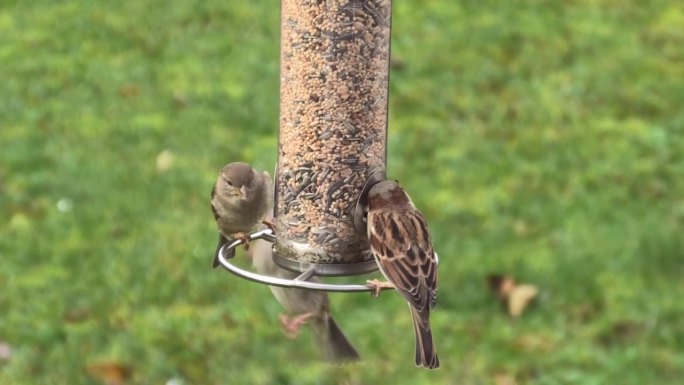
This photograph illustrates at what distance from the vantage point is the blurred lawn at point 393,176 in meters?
5.41

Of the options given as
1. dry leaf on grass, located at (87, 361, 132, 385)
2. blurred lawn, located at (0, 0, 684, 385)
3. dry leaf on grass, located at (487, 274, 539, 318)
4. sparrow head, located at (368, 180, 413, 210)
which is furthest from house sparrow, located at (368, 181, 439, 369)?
dry leaf on grass, located at (487, 274, 539, 318)

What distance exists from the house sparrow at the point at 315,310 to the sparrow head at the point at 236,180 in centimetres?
23

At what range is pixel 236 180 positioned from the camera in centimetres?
418

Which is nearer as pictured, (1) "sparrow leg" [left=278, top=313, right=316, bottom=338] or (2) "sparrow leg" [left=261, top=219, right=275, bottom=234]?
(1) "sparrow leg" [left=278, top=313, right=316, bottom=338]

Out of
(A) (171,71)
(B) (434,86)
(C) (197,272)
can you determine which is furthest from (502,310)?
(A) (171,71)

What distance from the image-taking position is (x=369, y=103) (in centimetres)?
402

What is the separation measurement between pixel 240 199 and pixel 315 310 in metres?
0.44

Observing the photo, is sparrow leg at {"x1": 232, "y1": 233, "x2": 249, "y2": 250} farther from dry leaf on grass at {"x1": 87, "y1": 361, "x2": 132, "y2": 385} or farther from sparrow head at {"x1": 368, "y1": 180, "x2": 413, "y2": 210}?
dry leaf on grass at {"x1": 87, "y1": 361, "x2": 132, "y2": 385}

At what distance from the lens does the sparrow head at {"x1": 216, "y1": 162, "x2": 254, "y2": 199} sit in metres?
4.18

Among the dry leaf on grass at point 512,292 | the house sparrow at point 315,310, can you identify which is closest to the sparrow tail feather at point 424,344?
the house sparrow at point 315,310

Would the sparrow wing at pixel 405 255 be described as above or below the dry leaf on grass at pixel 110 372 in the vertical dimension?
above

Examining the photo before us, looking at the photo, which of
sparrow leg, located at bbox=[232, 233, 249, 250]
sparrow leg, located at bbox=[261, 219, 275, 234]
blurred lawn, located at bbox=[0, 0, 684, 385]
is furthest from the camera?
blurred lawn, located at bbox=[0, 0, 684, 385]

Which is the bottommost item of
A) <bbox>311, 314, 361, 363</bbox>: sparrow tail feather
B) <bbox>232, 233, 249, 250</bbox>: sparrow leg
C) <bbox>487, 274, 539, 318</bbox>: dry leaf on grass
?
<bbox>487, 274, 539, 318</bbox>: dry leaf on grass

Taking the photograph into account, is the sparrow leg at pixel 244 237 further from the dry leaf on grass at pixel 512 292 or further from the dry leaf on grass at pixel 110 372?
the dry leaf on grass at pixel 512 292
